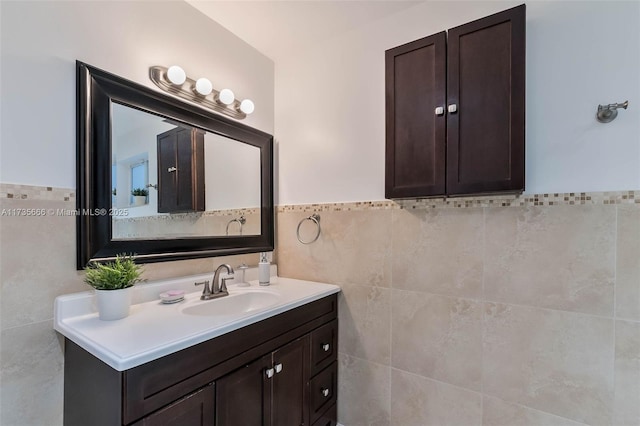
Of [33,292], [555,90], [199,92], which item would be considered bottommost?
[33,292]

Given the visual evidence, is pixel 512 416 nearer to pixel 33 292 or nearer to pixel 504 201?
pixel 504 201

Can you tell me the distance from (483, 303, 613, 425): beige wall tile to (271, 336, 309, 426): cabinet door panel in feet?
2.83

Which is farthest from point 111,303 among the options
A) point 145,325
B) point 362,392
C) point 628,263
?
point 628,263

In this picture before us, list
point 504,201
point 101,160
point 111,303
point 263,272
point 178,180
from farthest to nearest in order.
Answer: point 263,272 → point 178,180 → point 504,201 → point 101,160 → point 111,303

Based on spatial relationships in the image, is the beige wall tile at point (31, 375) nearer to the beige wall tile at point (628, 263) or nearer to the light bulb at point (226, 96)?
the light bulb at point (226, 96)

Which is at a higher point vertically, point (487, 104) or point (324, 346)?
point (487, 104)

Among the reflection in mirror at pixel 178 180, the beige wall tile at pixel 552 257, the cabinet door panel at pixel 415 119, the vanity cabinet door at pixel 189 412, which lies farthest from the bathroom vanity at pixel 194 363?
the beige wall tile at pixel 552 257

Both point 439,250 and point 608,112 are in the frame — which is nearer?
point 608,112

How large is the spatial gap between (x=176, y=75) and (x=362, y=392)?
1990 mm

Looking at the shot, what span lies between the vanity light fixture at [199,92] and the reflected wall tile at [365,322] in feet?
4.17

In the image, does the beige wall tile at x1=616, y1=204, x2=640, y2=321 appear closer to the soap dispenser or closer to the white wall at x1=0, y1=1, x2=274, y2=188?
the soap dispenser

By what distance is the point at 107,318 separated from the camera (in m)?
1.09

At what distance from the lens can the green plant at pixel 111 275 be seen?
3.56 ft

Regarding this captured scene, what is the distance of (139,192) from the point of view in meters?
1.33
